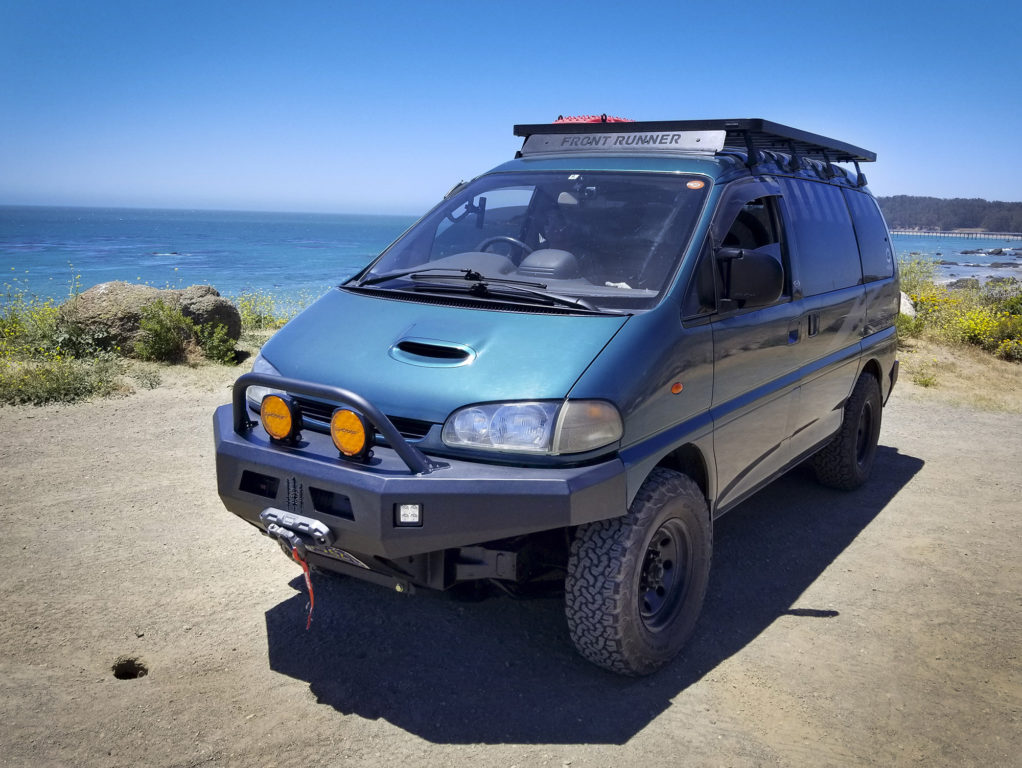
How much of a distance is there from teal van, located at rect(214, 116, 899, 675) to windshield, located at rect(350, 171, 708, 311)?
12mm

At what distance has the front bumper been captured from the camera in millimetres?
2770

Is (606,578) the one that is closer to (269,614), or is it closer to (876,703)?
(876,703)

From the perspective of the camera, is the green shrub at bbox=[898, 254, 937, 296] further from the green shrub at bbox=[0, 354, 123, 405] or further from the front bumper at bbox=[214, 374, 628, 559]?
the front bumper at bbox=[214, 374, 628, 559]

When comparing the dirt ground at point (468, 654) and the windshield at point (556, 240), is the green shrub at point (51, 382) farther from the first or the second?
the windshield at point (556, 240)

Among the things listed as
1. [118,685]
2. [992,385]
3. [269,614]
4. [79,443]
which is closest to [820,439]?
[269,614]

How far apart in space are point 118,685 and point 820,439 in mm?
4178

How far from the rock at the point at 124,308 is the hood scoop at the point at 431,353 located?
281 inches

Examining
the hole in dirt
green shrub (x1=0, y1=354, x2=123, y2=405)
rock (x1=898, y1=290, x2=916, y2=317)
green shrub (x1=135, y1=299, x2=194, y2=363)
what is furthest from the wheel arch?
rock (x1=898, y1=290, x2=916, y2=317)

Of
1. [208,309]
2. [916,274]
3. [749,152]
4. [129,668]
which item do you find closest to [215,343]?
[208,309]

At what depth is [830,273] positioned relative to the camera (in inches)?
194

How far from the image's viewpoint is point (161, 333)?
357 inches

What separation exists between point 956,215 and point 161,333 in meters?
96.5

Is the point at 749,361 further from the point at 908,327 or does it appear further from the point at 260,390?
the point at 908,327

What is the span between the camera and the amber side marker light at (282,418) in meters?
3.02
